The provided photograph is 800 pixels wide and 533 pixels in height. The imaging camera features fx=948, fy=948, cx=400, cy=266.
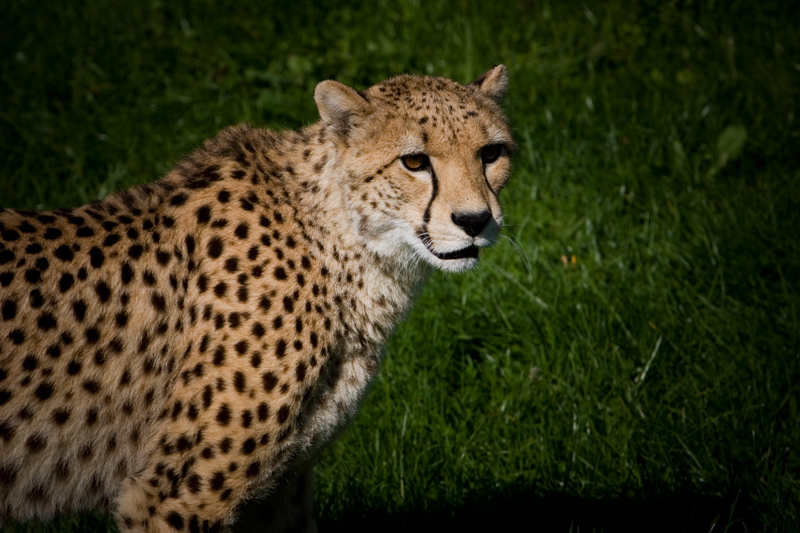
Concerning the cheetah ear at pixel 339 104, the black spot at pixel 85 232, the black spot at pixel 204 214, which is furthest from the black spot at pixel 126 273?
the cheetah ear at pixel 339 104

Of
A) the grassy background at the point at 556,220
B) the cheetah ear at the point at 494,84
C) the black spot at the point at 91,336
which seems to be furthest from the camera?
the grassy background at the point at 556,220

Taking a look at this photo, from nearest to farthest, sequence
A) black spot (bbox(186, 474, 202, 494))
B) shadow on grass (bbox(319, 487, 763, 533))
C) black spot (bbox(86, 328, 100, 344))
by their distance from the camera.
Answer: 1. black spot (bbox(186, 474, 202, 494))
2. black spot (bbox(86, 328, 100, 344))
3. shadow on grass (bbox(319, 487, 763, 533))

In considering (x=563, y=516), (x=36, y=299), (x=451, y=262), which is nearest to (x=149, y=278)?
(x=36, y=299)

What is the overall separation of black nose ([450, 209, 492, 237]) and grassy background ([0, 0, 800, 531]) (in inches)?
44.7

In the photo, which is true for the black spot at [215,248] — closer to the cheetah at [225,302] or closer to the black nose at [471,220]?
the cheetah at [225,302]

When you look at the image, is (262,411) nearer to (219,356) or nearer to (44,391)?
(219,356)

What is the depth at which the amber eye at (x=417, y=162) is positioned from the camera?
287 centimetres

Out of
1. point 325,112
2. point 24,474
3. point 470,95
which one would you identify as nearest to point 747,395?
point 470,95

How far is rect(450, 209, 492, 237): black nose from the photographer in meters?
2.74

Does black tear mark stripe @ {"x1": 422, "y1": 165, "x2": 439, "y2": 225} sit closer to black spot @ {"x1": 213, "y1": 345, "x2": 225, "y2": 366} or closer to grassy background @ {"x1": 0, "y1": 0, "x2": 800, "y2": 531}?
black spot @ {"x1": 213, "y1": 345, "x2": 225, "y2": 366}

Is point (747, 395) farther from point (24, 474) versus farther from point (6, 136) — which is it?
point (6, 136)

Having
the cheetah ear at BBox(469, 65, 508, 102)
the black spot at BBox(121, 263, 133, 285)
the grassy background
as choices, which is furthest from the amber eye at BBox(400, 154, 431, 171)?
the grassy background

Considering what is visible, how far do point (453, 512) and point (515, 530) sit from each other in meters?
0.23

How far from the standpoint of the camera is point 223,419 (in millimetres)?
2596
